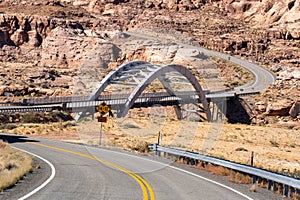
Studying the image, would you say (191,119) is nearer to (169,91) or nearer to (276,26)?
(169,91)

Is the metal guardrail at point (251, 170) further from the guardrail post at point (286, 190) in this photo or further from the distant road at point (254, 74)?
the distant road at point (254, 74)

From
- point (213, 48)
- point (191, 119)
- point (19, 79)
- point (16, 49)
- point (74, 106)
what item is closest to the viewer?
point (74, 106)

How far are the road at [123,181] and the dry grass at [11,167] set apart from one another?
1026 mm

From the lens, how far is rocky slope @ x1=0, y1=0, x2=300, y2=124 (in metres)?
80.1

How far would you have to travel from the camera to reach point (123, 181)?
47.5 feet

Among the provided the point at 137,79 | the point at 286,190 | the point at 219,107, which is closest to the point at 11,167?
the point at 286,190

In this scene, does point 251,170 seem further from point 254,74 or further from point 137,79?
point 254,74

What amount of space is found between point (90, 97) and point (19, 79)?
98.3ft

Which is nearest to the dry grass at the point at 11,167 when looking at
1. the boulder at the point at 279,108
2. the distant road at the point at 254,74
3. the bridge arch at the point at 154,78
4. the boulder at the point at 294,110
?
the bridge arch at the point at 154,78

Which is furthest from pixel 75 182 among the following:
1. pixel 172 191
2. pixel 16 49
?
pixel 16 49

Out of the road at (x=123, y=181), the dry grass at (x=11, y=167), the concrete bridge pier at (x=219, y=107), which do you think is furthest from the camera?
the concrete bridge pier at (x=219, y=107)

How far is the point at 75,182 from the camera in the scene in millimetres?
13602

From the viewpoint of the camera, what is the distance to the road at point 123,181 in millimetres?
12145

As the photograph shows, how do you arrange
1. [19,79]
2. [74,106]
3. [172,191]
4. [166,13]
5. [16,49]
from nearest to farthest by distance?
1. [172,191]
2. [74,106]
3. [19,79]
4. [16,49]
5. [166,13]
